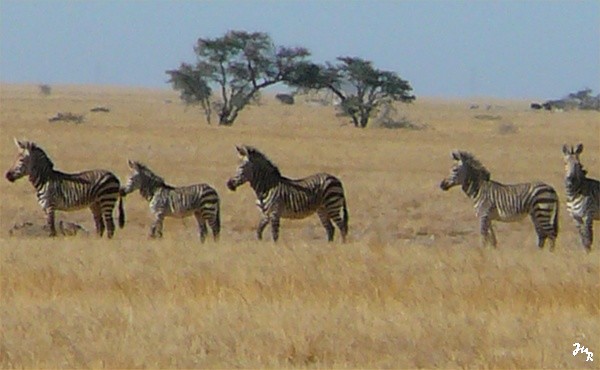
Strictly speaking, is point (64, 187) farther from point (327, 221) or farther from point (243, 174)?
point (327, 221)

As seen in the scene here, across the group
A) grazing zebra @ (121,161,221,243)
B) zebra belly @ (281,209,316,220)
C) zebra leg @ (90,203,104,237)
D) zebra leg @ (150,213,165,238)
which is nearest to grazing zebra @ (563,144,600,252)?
zebra belly @ (281,209,316,220)

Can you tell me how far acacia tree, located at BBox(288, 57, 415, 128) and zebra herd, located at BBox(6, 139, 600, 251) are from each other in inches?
1570

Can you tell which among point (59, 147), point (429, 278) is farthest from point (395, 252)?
point (59, 147)

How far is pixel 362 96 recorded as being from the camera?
6116cm

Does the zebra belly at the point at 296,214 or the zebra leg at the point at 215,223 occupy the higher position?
the zebra belly at the point at 296,214

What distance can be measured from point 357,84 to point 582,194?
47.7 metres

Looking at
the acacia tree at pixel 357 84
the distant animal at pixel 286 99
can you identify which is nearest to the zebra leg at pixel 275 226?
the acacia tree at pixel 357 84

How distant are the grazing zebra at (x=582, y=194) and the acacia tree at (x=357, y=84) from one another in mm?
41168

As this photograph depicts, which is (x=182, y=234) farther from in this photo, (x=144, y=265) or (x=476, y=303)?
(x=476, y=303)

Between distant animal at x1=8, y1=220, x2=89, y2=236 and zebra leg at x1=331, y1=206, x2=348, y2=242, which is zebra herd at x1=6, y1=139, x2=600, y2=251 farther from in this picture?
distant animal at x1=8, y1=220, x2=89, y2=236

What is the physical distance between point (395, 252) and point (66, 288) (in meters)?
3.46

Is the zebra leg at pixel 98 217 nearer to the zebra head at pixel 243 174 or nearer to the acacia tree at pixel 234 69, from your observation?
the zebra head at pixel 243 174

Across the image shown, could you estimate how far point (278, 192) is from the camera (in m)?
17.1

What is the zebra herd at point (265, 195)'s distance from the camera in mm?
16359
